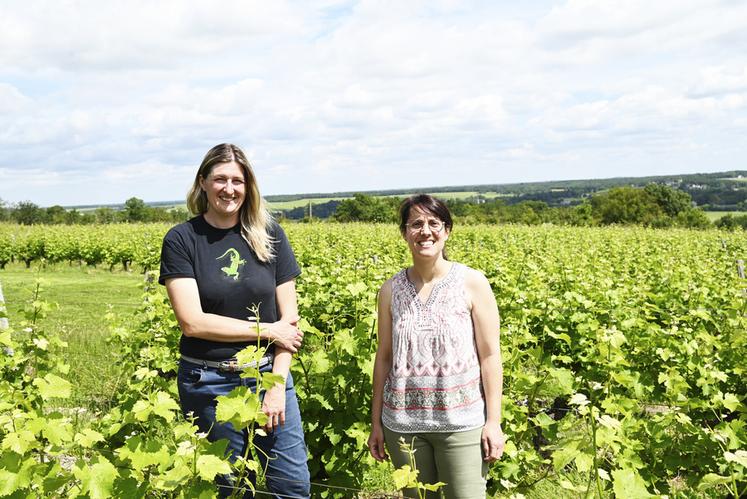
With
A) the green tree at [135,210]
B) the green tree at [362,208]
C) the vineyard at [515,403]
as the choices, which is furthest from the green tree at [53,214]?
the vineyard at [515,403]

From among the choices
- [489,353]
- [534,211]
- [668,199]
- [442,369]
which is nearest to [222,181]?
[442,369]

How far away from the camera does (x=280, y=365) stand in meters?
2.42

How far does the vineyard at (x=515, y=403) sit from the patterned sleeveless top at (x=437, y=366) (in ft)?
1.34

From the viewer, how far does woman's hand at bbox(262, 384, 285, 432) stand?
238 centimetres

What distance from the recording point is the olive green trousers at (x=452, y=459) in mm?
2184

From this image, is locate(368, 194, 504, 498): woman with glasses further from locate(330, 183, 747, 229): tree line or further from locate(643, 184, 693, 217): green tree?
locate(643, 184, 693, 217): green tree

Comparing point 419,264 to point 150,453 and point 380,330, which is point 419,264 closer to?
point 380,330

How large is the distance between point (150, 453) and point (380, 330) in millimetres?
1017

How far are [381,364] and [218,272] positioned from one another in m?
0.74

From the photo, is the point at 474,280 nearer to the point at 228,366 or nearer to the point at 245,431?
the point at 228,366

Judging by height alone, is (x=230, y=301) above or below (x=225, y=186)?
below

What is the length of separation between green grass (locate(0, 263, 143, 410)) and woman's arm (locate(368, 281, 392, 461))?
2.52m

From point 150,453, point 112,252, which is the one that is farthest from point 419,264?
point 112,252

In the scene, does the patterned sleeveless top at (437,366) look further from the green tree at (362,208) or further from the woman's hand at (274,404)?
the green tree at (362,208)
